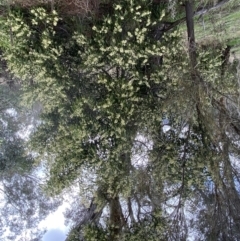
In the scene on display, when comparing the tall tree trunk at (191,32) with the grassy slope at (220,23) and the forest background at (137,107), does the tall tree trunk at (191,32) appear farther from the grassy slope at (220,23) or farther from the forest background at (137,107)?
the grassy slope at (220,23)

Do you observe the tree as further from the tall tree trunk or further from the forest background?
the tall tree trunk

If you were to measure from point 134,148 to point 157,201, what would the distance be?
1.31 metres

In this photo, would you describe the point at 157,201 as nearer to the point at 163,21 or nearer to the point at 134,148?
the point at 134,148

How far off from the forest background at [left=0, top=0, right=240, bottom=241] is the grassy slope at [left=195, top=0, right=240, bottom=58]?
2 cm

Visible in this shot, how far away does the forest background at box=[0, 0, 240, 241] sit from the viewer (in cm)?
729

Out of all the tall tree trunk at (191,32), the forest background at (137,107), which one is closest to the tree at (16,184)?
the forest background at (137,107)

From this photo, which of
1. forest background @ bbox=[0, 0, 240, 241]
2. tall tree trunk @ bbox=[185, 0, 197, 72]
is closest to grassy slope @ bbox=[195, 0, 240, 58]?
forest background @ bbox=[0, 0, 240, 241]

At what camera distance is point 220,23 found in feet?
27.0

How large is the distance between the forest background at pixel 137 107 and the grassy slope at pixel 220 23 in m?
0.02

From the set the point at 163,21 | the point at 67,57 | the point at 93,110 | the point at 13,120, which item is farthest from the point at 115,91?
the point at 13,120

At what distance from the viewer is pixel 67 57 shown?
26.0ft

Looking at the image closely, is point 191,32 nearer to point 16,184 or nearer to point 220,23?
point 220,23

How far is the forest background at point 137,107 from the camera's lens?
7285 millimetres

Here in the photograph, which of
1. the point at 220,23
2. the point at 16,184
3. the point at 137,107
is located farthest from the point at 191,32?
the point at 16,184
